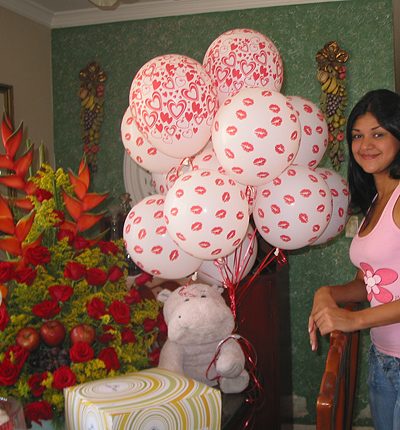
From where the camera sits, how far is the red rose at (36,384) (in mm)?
962

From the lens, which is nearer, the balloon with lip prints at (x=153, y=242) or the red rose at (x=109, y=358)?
the red rose at (x=109, y=358)

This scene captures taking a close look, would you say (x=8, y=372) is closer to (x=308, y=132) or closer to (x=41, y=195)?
(x=41, y=195)

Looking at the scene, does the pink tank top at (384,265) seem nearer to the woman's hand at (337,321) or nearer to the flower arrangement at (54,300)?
the woman's hand at (337,321)

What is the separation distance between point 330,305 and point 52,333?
2.53 feet

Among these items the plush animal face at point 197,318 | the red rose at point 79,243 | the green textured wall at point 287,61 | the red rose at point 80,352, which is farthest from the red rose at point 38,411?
the green textured wall at point 287,61

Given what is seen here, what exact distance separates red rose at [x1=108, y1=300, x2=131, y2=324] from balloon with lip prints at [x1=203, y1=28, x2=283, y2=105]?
69cm

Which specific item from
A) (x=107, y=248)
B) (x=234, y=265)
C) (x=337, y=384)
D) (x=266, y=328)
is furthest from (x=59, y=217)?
(x=266, y=328)

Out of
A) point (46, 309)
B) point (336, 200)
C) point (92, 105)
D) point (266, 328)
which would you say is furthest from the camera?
point (92, 105)

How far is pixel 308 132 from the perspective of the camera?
142 centimetres

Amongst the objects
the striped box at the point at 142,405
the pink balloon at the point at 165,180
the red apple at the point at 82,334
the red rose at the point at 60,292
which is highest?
the pink balloon at the point at 165,180

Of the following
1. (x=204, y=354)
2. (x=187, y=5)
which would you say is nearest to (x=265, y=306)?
(x=204, y=354)

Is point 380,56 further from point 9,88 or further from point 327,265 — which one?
point 9,88

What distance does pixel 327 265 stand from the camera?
2.70m

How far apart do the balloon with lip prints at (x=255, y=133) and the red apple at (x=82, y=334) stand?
518 mm
